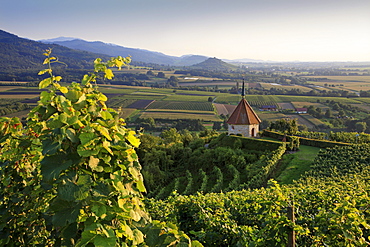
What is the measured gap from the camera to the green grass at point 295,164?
17.2 m

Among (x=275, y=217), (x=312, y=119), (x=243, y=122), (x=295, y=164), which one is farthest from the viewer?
(x=312, y=119)

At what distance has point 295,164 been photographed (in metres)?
20.0

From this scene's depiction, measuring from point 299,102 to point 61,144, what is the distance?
8982 centimetres

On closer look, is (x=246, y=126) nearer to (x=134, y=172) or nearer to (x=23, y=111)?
(x=134, y=172)

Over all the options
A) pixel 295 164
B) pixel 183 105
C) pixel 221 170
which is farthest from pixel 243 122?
pixel 183 105

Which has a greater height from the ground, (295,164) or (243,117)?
(243,117)

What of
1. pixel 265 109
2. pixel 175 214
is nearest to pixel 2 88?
pixel 265 109

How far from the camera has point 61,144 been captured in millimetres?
2135

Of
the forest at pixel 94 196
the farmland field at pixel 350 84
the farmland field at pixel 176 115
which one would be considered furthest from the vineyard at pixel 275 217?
→ the farmland field at pixel 350 84

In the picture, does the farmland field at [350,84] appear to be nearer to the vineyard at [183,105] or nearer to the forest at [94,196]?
the vineyard at [183,105]

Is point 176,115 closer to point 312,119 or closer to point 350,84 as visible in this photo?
point 312,119

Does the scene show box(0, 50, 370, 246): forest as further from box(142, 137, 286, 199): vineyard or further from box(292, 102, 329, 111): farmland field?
box(292, 102, 329, 111): farmland field

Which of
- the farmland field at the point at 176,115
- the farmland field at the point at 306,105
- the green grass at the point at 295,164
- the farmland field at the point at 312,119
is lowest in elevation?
the farmland field at the point at 176,115

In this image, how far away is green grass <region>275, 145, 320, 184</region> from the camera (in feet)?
56.5
